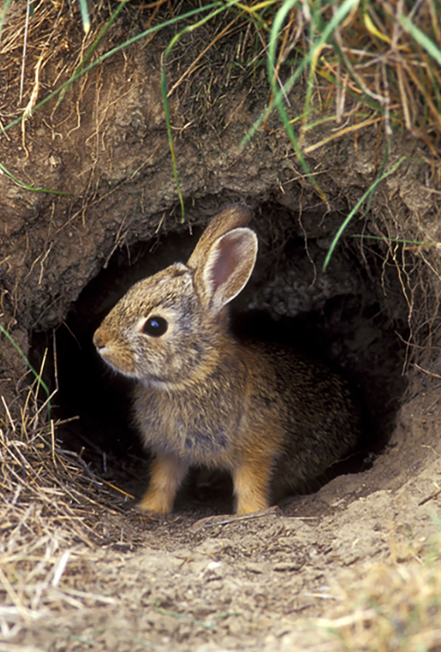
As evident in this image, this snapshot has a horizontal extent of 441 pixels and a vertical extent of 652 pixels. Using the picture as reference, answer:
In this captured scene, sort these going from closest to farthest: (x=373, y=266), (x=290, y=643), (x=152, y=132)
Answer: (x=290, y=643), (x=152, y=132), (x=373, y=266)

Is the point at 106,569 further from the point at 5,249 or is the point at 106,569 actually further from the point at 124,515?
the point at 5,249

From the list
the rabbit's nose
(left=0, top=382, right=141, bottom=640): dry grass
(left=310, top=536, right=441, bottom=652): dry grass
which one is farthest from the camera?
the rabbit's nose

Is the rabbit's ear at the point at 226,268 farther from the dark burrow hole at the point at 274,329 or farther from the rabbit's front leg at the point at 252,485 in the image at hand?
the rabbit's front leg at the point at 252,485

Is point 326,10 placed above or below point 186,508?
above

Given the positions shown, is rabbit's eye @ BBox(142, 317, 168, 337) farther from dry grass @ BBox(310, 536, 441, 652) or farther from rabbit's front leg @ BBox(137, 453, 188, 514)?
dry grass @ BBox(310, 536, 441, 652)

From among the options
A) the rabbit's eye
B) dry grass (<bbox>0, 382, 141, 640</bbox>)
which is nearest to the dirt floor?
dry grass (<bbox>0, 382, 141, 640</bbox>)

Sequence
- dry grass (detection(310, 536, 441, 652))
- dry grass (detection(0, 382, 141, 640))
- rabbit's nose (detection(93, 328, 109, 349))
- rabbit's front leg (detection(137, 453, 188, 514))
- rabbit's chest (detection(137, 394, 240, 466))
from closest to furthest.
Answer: dry grass (detection(310, 536, 441, 652)), dry grass (detection(0, 382, 141, 640)), rabbit's nose (detection(93, 328, 109, 349)), rabbit's chest (detection(137, 394, 240, 466)), rabbit's front leg (detection(137, 453, 188, 514))

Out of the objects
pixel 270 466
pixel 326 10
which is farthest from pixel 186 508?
pixel 326 10
